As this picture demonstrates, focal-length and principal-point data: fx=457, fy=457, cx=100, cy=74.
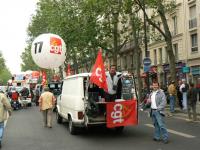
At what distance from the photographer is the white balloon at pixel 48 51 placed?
874 inches

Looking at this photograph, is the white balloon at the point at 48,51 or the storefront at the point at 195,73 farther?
the storefront at the point at 195,73

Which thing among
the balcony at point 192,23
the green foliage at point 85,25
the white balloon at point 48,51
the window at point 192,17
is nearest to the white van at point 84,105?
the white balloon at point 48,51

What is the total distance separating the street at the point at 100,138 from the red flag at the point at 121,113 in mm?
476

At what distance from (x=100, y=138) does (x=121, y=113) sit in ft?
3.34

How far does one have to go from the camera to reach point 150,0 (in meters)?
26.3

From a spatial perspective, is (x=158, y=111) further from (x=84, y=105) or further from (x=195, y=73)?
(x=195, y=73)

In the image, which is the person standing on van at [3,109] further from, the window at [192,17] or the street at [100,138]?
the window at [192,17]

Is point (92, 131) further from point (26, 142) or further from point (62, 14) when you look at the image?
point (62, 14)

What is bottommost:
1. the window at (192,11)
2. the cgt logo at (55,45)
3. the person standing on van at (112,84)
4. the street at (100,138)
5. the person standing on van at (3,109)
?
the street at (100,138)

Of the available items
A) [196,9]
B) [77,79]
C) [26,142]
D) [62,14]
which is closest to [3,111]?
[26,142]

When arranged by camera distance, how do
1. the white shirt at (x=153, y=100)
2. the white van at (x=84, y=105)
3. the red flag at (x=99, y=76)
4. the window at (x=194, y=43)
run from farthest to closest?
1. the window at (x=194, y=43)
2. the white van at (x=84, y=105)
3. the red flag at (x=99, y=76)
4. the white shirt at (x=153, y=100)

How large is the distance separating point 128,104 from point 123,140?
1.15m

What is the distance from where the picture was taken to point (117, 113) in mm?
13602

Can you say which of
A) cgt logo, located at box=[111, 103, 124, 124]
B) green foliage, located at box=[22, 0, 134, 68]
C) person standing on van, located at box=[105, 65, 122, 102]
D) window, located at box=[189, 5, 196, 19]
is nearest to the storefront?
window, located at box=[189, 5, 196, 19]
